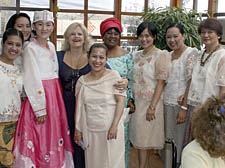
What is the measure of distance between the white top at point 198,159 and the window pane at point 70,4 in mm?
3540

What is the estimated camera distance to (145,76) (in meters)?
2.39

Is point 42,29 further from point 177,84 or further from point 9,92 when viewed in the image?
point 177,84

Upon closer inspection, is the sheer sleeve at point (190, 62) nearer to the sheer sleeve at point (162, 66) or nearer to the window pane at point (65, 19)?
the sheer sleeve at point (162, 66)

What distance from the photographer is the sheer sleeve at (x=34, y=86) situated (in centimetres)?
204

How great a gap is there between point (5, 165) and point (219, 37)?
183 cm

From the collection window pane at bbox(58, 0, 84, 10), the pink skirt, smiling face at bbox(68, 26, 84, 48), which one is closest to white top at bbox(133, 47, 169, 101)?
smiling face at bbox(68, 26, 84, 48)

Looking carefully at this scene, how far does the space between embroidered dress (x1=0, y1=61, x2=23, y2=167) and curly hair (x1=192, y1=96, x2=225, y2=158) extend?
1359mm

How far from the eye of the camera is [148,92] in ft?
7.82

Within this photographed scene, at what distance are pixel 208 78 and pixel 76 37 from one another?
1.08 m

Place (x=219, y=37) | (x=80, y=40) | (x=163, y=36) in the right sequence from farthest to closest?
1. (x=163, y=36)
2. (x=80, y=40)
3. (x=219, y=37)

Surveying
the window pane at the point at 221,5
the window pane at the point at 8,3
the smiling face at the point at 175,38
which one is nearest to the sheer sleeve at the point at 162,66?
the smiling face at the point at 175,38

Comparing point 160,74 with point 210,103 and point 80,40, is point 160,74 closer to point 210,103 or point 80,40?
point 80,40

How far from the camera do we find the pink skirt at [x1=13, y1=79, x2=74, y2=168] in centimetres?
205

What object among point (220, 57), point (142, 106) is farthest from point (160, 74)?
point (220, 57)
